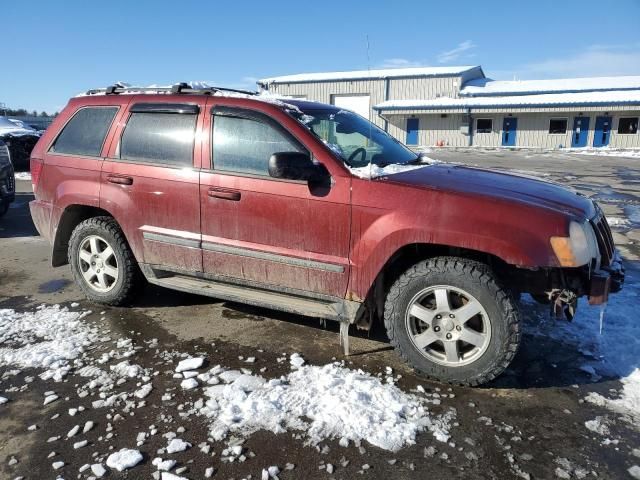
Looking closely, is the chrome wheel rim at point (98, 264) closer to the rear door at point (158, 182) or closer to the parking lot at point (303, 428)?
the parking lot at point (303, 428)

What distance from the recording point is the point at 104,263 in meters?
4.47

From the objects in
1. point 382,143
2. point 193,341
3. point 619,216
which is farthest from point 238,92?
point 619,216

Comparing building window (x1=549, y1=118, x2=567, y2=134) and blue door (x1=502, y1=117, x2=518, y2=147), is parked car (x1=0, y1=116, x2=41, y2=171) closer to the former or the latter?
blue door (x1=502, y1=117, x2=518, y2=147)

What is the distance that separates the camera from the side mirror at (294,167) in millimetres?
3227

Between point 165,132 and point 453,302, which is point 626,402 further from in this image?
point 165,132

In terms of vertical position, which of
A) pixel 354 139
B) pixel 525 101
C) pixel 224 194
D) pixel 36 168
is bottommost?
pixel 224 194

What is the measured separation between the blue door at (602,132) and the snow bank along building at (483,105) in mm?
54

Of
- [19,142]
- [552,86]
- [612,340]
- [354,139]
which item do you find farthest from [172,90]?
[552,86]

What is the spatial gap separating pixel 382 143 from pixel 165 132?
1890mm

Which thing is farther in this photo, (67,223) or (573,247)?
(67,223)

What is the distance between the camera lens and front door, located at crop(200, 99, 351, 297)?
134 inches

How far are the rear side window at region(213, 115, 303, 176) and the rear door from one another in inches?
8.0

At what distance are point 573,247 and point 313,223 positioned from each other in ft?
5.49

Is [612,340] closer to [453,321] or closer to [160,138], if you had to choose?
[453,321]
